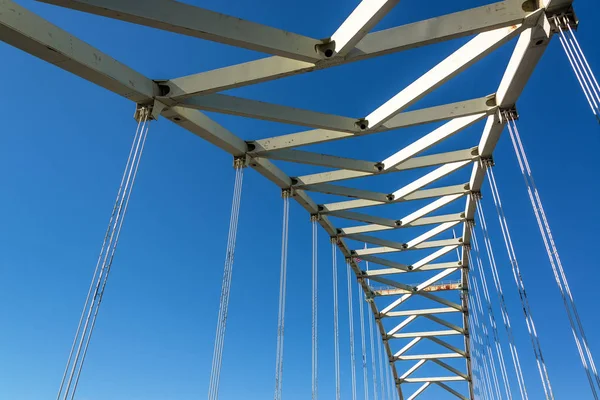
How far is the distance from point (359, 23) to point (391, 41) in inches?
31.7

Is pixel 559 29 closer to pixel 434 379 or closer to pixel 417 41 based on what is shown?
pixel 417 41

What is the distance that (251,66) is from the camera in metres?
8.13

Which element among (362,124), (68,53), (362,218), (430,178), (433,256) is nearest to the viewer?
(68,53)

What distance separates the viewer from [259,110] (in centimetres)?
902

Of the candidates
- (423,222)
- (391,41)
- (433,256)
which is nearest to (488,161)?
(423,222)

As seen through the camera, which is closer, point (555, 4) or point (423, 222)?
point (555, 4)

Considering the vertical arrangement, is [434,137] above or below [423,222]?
below

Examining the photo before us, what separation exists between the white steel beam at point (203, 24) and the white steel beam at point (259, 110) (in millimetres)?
1755

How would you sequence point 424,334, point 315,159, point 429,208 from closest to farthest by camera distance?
point 315,159 < point 429,208 < point 424,334

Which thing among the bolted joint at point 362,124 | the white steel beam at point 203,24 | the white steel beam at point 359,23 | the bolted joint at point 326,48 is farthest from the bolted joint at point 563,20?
the bolted joint at point 362,124

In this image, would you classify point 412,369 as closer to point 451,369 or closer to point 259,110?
point 451,369

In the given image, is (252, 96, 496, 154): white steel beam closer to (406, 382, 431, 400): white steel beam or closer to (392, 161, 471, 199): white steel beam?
(392, 161, 471, 199): white steel beam

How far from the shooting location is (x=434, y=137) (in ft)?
35.6

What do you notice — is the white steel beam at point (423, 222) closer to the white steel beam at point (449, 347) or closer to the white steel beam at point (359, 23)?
the white steel beam at point (359, 23)
